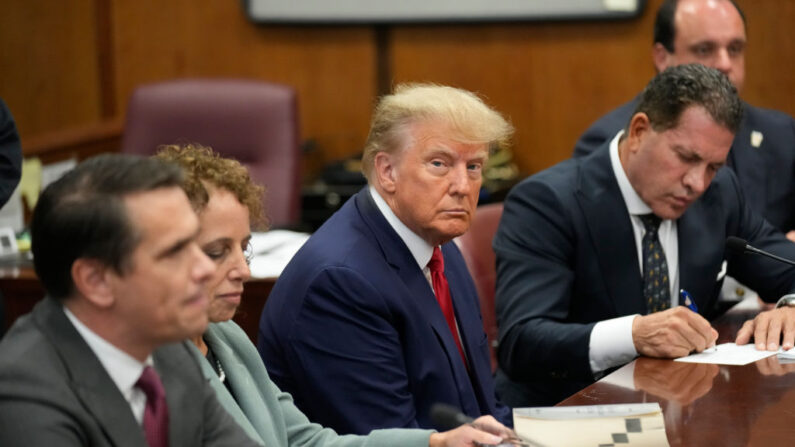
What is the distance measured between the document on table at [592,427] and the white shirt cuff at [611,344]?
662 millimetres

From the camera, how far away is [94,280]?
53.4 inches

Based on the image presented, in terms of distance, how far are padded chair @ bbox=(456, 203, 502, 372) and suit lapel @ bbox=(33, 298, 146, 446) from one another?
5.84 feet

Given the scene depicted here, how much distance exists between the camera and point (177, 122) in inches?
185

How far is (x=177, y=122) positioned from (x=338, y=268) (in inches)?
106

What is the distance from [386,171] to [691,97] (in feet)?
2.60

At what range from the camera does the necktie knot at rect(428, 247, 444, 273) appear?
2.39 meters

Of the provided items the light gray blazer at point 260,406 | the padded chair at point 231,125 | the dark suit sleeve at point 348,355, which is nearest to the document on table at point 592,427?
the light gray blazer at point 260,406

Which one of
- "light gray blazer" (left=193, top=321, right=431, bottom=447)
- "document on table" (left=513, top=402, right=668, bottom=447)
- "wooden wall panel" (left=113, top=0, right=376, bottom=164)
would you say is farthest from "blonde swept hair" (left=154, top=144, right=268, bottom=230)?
"wooden wall panel" (left=113, top=0, right=376, bottom=164)

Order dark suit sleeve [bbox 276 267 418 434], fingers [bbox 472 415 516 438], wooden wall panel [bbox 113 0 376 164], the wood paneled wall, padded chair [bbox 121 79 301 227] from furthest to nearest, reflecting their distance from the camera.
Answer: wooden wall panel [bbox 113 0 376 164] < the wood paneled wall < padded chair [bbox 121 79 301 227] < dark suit sleeve [bbox 276 267 418 434] < fingers [bbox 472 415 516 438]

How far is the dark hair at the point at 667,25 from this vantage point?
3.86 metres

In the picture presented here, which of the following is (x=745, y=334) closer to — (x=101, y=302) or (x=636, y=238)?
(x=636, y=238)

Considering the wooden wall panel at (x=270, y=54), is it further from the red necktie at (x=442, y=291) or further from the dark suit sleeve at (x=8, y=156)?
the red necktie at (x=442, y=291)

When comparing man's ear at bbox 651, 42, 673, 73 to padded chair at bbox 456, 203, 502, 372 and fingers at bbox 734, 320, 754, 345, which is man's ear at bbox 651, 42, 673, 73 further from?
fingers at bbox 734, 320, 754, 345

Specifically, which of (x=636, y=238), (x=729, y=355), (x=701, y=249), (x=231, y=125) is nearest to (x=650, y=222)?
(x=636, y=238)
